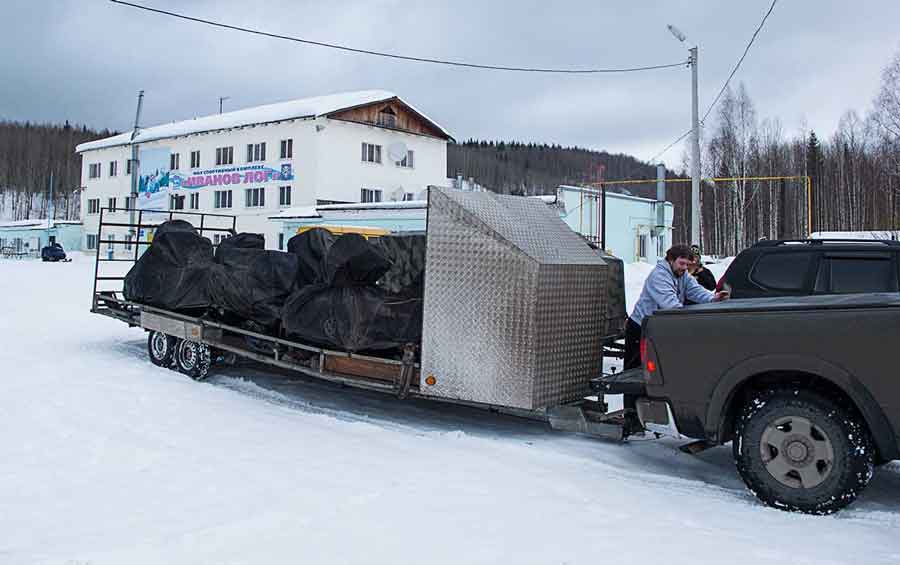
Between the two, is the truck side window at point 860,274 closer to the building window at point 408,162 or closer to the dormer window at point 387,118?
the dormer window at point 387,118

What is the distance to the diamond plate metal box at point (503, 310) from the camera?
6527mm

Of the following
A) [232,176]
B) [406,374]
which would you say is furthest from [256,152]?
[406,374]

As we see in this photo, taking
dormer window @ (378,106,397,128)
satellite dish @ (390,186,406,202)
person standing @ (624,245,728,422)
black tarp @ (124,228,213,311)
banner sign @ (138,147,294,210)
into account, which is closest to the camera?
person standing @ (624,245,728,422)

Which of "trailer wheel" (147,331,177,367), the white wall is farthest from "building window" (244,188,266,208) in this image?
"trailer wheel" (147,331,177,367)

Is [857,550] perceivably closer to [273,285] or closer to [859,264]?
[859,264]

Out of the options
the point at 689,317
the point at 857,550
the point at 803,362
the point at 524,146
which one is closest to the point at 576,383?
the point at 689,317

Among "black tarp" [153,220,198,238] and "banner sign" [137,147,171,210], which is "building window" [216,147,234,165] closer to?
"banner sign" [137,147,171,210]

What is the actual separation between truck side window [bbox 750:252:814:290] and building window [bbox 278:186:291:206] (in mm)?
38330

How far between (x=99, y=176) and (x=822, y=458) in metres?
61.4

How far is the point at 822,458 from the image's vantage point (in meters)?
4.98

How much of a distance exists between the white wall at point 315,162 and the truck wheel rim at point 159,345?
104 ft

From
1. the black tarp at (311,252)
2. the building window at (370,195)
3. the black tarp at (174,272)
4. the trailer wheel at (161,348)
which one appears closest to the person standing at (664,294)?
the black tarp at (311,252)

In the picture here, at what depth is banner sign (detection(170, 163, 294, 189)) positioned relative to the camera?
1729 inches

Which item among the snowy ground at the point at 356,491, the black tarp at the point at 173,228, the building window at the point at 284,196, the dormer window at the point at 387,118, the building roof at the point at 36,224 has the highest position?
the dormer window at the point at 387,118
